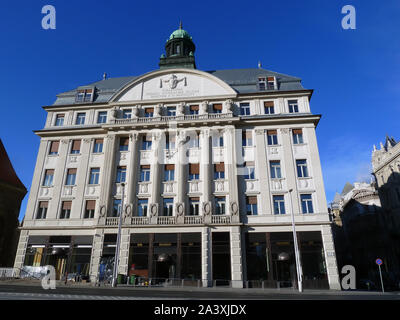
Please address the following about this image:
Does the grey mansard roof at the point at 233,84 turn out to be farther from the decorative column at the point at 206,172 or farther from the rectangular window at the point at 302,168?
the rectangular window at the point at 302,168

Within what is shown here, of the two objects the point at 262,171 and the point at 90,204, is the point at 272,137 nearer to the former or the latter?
the point at 262,171

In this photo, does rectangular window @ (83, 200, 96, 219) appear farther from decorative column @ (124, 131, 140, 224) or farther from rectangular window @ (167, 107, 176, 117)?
rectangular window @ (167, 107, 176, 117)

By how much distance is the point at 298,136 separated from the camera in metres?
29.9

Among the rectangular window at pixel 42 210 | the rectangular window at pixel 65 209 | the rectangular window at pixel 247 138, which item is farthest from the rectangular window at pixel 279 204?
the rectangular window at pixel 42 210

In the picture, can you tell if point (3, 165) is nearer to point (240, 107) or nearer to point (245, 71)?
point (240, 107)

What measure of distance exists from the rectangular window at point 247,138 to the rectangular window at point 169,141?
8048 mm

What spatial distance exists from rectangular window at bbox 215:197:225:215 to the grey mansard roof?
13.7 m

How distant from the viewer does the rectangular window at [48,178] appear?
30.3 meters

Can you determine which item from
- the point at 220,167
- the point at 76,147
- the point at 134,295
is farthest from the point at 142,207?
the point at 134,295

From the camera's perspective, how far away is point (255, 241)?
2573cm

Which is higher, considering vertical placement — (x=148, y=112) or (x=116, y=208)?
(x=148, y=112)

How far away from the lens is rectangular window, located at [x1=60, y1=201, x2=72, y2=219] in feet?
94.3

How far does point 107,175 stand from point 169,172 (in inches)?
267

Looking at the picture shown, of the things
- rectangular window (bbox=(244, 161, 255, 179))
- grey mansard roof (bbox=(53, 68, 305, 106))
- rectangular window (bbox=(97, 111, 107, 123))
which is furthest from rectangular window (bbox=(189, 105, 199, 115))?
rectangular window (bbox=(97, 111, 107, 123))
